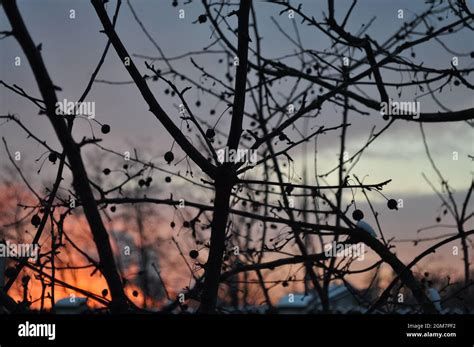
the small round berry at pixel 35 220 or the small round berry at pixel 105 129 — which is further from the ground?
the small round berry at pixel 105 129

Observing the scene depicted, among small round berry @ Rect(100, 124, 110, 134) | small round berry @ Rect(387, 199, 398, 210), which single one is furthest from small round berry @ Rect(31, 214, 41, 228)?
small round berry @ Rect(387, 199, 398, 210)

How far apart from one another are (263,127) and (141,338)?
10.0 feet

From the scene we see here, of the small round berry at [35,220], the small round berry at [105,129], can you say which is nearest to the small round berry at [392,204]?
the small round berry at [105,129]

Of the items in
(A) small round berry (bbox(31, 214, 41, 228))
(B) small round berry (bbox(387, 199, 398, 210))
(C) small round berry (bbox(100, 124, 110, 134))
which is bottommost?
(A) small round berry (bbox(31, 214, 41, 228))

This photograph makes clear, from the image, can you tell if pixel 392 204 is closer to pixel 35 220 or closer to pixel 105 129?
pixel 105 129

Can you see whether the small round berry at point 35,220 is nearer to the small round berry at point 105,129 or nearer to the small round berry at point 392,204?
the small round berry at point 105,129

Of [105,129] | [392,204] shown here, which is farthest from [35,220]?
[392,204]

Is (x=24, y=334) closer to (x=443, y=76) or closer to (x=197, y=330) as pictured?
(x=197, y=330)

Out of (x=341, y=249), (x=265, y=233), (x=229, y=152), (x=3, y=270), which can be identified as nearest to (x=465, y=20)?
(x=341, y=249)

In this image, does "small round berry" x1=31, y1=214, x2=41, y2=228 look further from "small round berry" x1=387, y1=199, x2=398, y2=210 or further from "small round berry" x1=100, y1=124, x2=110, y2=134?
"small round berry" x1=387, y1=199, x2=398, y2=210

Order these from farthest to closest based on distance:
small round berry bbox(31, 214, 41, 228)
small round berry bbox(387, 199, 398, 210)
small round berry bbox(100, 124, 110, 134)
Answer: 1. small round berry bbox(387, 199, 398, 210)
2. small round berry bbox(100, 124, 110, 134)
3. small round berry bbox(31, 214, 41, 228)

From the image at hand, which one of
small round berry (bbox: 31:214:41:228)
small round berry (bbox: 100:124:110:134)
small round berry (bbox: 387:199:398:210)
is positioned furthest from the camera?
small round berry (bbox: 387:199:398:210)

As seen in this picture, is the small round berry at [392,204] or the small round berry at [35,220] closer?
the small round berry at [35,220]

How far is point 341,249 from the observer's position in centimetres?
340
